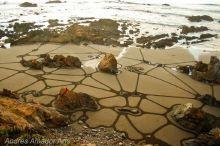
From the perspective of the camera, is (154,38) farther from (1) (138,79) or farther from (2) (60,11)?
(2) (60,11)

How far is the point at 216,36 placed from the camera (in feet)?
83.3

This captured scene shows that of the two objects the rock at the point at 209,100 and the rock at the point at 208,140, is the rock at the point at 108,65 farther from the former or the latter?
the rock at the point at 208,140

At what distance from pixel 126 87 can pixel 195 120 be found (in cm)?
408

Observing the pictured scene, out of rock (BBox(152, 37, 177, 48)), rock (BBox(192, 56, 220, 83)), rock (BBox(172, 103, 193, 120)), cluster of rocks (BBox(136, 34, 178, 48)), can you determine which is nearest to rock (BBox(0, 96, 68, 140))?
rock (BBox(172, 103, 193, 120))

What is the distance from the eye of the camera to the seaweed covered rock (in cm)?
1140

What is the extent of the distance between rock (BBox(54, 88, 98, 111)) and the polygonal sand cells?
1.19 feet

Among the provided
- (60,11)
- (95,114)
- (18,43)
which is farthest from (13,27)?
(95,114)

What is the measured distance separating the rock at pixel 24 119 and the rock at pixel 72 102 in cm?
121

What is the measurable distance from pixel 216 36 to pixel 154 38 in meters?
5.73

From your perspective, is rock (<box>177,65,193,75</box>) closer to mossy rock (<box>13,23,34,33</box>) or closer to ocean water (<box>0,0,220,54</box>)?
ocean water (<box>0,0,220,54</box>)

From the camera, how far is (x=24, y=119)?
8.95 meters

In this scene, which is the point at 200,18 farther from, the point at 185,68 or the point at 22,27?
the point at 22,27

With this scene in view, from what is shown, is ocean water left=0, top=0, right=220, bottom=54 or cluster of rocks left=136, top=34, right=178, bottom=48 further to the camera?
ocean water left=0, top=0, right=220, bottom=54

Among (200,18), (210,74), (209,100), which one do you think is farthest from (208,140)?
(200,18)
